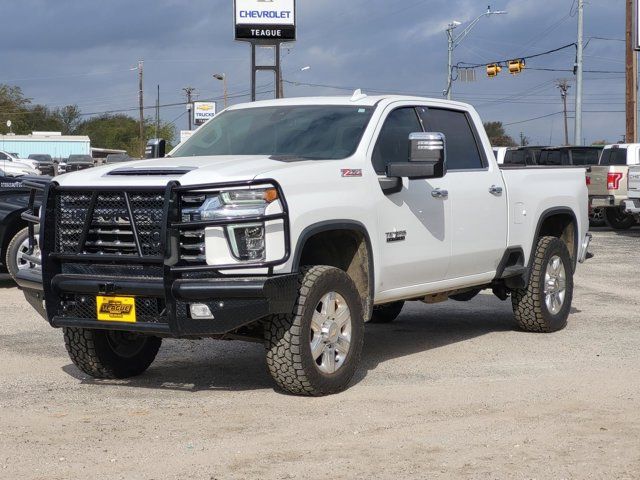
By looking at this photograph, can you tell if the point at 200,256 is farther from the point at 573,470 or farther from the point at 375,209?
the point at 573,470

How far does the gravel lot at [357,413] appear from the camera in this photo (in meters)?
5.77

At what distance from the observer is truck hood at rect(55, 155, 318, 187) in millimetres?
7098

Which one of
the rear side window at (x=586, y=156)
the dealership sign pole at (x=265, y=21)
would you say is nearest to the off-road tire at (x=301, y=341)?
the rear side window at (x=586, y=156)

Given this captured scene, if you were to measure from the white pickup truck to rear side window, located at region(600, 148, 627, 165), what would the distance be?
→ 17.4 m

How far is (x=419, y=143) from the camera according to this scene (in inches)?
319

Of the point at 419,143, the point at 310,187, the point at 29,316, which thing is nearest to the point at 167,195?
the point at 310,187

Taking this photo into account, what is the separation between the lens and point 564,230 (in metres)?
11.3

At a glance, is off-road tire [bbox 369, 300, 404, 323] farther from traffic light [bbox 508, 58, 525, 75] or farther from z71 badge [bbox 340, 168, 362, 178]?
traffic light [bbox 508, 58, 525, 75]

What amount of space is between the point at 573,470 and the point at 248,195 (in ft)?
8.54

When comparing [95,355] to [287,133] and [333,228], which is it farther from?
[287,133]

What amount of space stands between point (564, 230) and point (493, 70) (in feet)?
124

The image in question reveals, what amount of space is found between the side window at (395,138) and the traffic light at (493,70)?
1573 inches

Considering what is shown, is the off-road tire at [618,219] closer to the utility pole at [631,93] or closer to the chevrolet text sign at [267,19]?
the utility pole at [631,93]

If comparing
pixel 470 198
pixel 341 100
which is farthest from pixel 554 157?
pixel 341 100
